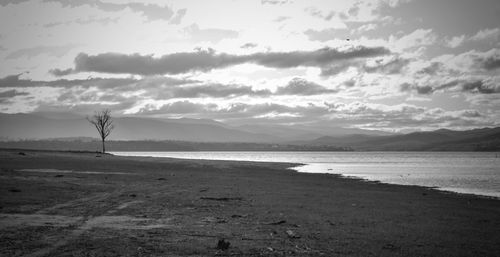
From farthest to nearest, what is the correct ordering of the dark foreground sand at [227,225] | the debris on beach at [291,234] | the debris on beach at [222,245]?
the debris on beach at [291,234] < the dark foreground sand at [227,225] < the debris on beach at [222,245]

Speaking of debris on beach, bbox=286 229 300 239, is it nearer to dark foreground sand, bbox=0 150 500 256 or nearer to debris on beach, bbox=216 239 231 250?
dark foreground sand, bbox=0 150 500 256

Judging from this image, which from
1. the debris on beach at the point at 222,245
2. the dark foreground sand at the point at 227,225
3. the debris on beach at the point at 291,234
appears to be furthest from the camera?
the debris on beach at the point at 291,234

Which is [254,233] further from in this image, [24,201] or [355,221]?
[24,201]

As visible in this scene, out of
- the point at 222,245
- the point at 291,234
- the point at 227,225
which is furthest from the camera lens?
the point at 227,225

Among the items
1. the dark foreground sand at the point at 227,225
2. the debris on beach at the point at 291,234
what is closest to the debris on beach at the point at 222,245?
the dark foreground sand at the point at 227,225

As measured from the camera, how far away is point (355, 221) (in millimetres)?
17828

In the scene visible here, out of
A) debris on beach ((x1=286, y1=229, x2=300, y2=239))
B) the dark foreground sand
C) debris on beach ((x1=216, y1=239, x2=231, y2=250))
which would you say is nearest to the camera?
debris on beach ((x1=216, y1=239, x2=231, y2=250))

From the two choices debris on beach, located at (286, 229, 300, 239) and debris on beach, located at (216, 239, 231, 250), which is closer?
debris on beach, located at (216, 239, 231, 250)

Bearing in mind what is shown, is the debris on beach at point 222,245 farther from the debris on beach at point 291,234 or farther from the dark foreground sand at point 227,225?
the debris on beach at point 291,234

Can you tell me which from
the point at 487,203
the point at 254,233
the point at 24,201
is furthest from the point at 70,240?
the point at 487,203

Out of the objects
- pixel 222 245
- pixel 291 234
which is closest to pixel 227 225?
pixel 291 234

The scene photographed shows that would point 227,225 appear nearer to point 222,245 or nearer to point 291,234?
point 291,234

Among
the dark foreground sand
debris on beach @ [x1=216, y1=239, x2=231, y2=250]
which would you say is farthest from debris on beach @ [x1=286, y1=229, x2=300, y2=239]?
debris on beach @ [x1=216, y1=239, x2=231, y2=250]

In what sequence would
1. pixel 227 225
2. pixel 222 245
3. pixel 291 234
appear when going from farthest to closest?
pixel 227 225
pixel 291 234
pixel 222 245
